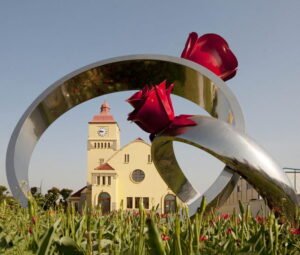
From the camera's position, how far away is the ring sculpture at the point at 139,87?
5.43 meters

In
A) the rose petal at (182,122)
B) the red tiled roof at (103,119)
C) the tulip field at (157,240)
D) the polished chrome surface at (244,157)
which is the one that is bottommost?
the tulip field at (157,240)

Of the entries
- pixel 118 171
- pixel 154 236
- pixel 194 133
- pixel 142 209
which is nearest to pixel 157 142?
pixel 194 133

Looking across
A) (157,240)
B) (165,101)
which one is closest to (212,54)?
(165,101)

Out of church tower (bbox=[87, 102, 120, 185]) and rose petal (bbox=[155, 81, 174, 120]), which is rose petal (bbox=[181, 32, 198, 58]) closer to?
rose petal (bbox=[155, 81, 174, 120])

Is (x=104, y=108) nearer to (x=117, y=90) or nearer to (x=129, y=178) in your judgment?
(x=129, y=178)

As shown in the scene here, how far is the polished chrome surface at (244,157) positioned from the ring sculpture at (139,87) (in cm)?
3

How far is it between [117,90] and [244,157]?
3.67m

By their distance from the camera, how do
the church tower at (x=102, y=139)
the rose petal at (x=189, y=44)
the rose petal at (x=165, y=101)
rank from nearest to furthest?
the rose petal at (x=165, y=101)
the rose petal at (x=189, y=44)
the church tower at (x=102, y=139)

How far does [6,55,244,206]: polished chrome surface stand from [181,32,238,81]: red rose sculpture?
15.6 inches

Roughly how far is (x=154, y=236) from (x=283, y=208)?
11.6ft

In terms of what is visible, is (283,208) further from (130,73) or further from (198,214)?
(130,73)

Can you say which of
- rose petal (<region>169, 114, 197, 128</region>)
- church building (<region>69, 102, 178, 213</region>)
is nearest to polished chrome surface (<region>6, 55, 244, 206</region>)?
rose petal (<region>169, 114, 197, 128</region>)

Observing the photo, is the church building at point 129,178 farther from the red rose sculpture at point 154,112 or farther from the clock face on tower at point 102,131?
the red rose sculpture at point 154,112

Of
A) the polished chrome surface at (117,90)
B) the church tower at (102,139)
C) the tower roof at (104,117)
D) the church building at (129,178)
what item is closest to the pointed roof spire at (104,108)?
the tower roof at (104,117)
